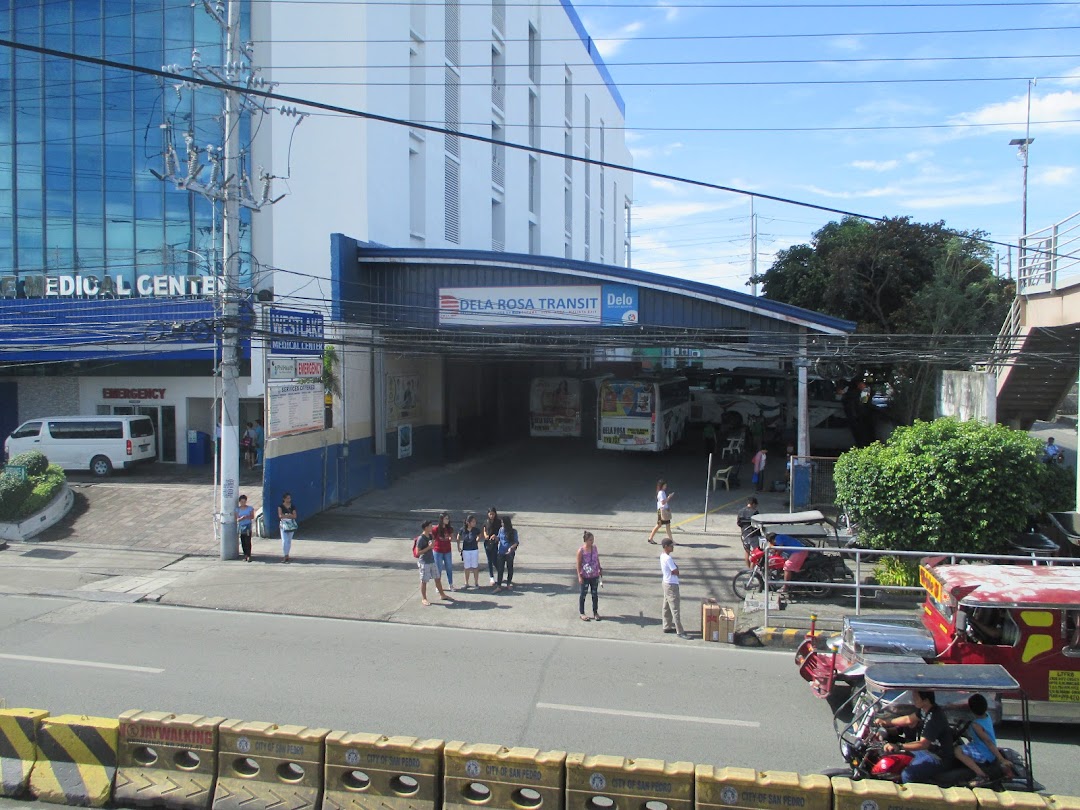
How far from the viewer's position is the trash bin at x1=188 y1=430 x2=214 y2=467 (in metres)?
27.4

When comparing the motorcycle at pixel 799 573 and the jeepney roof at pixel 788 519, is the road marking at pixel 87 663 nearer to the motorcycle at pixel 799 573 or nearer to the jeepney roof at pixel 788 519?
the motorcycle at pixel 799 573

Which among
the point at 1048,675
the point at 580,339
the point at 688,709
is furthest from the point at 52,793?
the point at 580,339

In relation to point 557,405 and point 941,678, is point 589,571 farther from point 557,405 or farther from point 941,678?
point 557,405

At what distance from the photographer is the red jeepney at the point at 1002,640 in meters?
8.54

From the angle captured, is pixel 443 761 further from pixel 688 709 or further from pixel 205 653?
pixel 205 653

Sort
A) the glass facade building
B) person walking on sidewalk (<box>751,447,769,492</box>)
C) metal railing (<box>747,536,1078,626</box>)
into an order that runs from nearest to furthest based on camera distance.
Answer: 1. metal railing (<box>747,536,1078,626</box>)
2. person walking on sidewalk (<box>751,447,769,492</box>)
3. the glass facade building

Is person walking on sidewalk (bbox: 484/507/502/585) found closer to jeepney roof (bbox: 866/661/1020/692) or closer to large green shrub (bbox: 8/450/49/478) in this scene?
jeepney roof (bbox: 866/661/1020/692)

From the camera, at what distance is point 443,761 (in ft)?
21.2

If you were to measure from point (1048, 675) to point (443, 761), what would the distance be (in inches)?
256

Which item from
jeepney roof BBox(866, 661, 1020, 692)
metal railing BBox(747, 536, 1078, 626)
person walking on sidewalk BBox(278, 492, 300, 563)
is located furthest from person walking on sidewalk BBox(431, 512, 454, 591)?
jeepney roof BBox(866, 661, 1020, 692)

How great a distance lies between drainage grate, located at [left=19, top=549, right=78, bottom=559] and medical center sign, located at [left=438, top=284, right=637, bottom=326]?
11.0 metres

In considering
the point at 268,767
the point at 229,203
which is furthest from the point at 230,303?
the point at 268,767

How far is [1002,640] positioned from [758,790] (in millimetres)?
4385

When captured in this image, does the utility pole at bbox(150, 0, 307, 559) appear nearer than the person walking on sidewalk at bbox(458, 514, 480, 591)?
No
